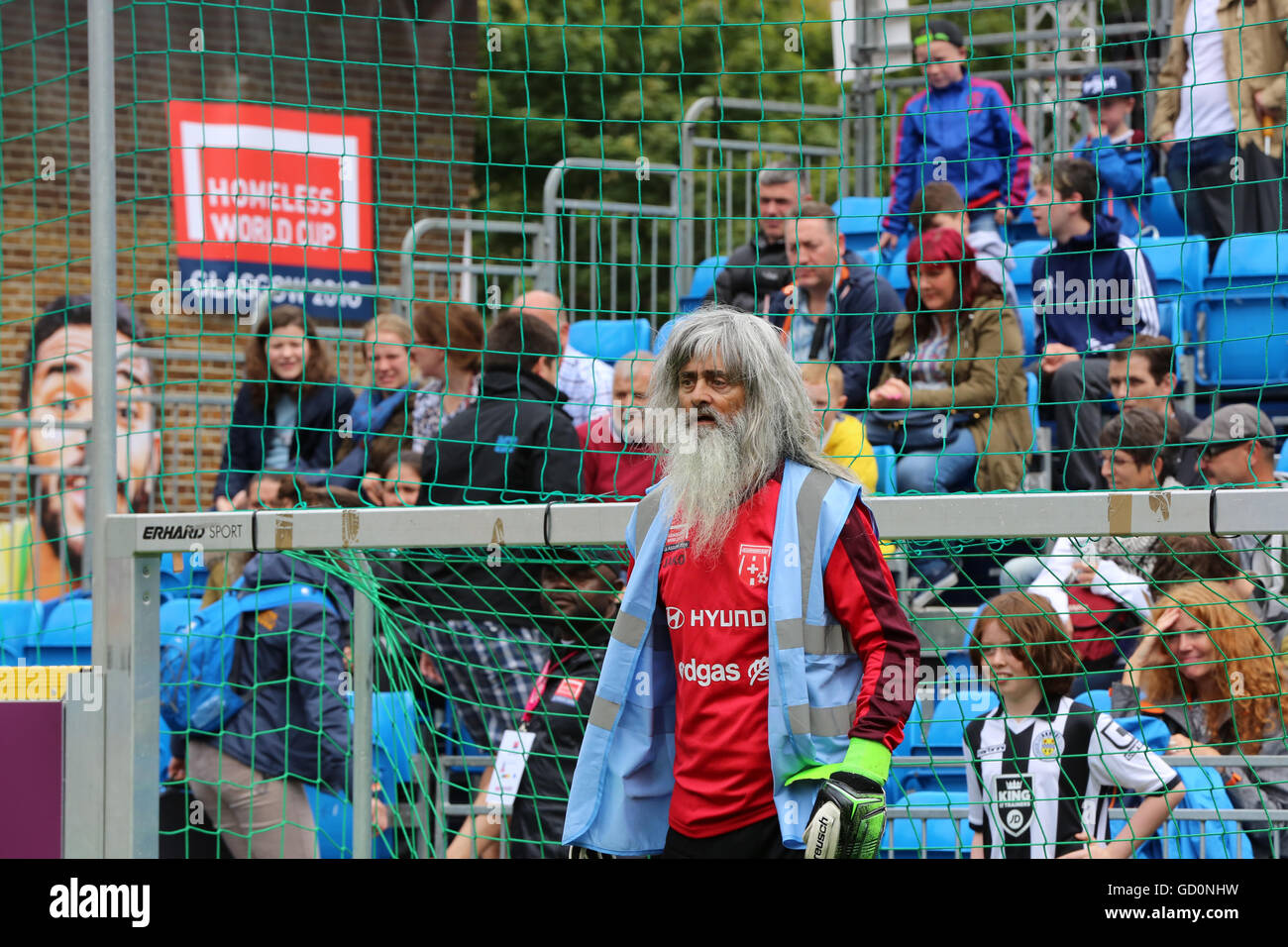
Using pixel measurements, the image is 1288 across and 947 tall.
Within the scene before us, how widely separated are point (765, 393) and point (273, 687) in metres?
2.94

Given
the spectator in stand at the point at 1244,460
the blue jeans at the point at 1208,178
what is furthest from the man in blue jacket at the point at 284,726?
the blue jeans at the point at 1208,178

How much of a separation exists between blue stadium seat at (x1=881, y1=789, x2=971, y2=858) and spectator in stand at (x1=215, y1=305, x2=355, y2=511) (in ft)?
9.00

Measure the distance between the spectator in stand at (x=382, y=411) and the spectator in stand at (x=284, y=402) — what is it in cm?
11

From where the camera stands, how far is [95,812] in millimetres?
3934

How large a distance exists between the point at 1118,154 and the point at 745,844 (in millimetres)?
5754

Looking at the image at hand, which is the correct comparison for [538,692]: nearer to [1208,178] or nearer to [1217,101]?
[1208,178]

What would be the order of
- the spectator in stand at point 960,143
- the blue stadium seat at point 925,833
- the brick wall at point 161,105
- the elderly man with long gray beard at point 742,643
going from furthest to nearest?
the brick wall at point 161,105 < the spectator in stand at point 960,143 < the blue stadium seat at point 925,833 < the elderly man with long gray beard at point 742,643

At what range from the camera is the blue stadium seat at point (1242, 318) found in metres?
6.92

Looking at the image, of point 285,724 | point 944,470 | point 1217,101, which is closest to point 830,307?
point 944,470

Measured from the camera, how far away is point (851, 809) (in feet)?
9.48

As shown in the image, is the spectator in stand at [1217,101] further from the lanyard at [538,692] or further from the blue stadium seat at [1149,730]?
the lanyard at [538,692]

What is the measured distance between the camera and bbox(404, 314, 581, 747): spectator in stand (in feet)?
17.3
